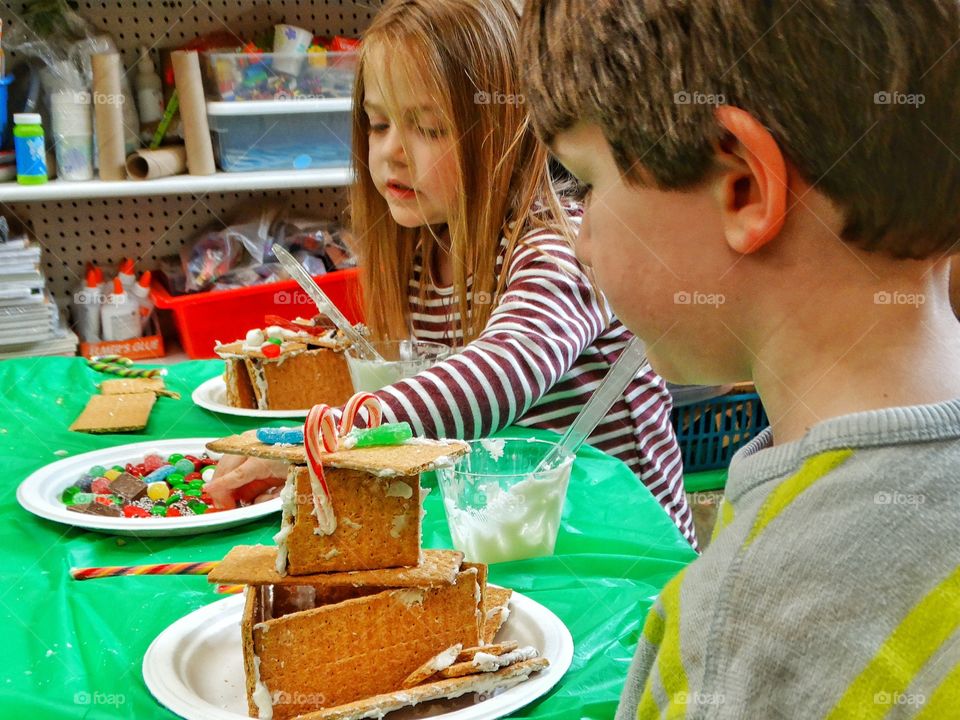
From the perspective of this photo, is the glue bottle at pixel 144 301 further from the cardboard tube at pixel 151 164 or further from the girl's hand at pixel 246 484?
the girl's hand at pixel 246 484

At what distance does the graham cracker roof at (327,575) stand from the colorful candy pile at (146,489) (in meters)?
0.33

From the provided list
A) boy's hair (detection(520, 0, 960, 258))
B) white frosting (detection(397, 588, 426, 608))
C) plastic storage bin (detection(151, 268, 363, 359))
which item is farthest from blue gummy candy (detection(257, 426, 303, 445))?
plastic storage bin (detection(151, 268, 363, 359))

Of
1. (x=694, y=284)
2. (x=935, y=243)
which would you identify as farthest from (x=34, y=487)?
(x=935, y=243)

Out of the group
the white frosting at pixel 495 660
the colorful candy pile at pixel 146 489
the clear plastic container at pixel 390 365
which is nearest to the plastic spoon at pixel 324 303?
the clear plastic container at pixel 390 365

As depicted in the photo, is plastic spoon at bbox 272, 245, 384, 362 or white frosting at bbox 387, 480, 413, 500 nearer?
white frosting at bbox 387, 480, 413, 500

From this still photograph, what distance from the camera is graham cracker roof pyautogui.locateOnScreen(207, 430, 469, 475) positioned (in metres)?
0.70

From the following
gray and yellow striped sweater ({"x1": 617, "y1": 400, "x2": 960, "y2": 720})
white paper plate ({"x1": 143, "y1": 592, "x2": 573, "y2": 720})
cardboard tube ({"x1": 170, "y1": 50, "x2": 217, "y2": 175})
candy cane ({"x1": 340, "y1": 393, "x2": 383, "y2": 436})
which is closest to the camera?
gray and yellow striped sweater ({"x1": 617, "y1": 400, "x2": 960, "y2": 720})

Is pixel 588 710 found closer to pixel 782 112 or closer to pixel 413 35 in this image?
pixel 782 112

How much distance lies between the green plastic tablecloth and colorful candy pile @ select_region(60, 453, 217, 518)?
0.05 meters

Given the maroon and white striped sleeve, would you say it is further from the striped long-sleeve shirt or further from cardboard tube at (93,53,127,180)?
cardboard tube at (93,53,127,180)

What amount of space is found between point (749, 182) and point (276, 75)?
85.8 inches

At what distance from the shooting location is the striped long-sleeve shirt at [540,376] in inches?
45.6

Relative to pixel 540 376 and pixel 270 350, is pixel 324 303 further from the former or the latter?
pixel 540 376

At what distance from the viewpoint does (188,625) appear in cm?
77
